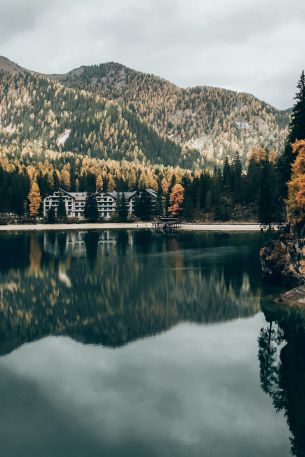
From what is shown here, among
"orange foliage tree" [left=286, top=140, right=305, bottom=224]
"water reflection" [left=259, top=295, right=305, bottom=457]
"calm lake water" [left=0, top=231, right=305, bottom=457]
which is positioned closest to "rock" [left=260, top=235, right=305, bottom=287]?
"orange foliage tree" [left=286, top=140, right=305, bottom=224]

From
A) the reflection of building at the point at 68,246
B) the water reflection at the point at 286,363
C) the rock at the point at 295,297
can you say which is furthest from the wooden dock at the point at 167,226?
the water reflection at the point at 286,363

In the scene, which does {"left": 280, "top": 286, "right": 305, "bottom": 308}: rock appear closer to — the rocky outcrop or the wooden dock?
the rocky outcrop

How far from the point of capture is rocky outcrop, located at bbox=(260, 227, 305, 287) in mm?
58469

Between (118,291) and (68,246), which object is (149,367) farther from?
(68,246)

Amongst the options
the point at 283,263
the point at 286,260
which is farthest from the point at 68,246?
the point at 286,260

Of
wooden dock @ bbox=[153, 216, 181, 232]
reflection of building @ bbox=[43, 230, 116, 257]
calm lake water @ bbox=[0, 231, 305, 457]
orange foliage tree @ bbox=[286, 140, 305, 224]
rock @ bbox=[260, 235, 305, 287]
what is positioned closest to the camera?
calm lake water @ bbox=[0, 231, 305, 457]

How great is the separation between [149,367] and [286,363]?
1080 cm

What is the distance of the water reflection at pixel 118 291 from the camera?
1944 inches

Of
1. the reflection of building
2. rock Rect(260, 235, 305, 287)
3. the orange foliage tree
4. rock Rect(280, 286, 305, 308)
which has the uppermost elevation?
the orange foliage tree

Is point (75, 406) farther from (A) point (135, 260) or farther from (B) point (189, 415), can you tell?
(A) point (135, 260)

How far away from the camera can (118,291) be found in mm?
65250

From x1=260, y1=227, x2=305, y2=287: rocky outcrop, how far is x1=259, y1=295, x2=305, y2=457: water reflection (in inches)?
269

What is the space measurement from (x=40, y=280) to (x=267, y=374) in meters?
46.2

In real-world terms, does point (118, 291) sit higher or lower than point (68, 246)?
lower
